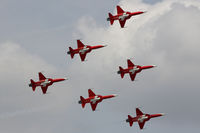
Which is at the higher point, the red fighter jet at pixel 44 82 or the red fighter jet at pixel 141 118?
the red fighter jet at pixel 44 82

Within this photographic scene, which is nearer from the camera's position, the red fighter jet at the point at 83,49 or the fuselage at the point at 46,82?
the fuselage at the point at 46,82

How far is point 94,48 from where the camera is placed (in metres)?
170

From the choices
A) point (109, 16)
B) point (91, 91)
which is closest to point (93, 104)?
point (91, 91)

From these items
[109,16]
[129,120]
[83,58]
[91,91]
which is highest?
[109,16]

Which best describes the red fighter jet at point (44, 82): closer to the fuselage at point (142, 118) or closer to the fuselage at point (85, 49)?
the fuselage at point (85, 49)

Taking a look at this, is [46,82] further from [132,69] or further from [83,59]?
[132,69]

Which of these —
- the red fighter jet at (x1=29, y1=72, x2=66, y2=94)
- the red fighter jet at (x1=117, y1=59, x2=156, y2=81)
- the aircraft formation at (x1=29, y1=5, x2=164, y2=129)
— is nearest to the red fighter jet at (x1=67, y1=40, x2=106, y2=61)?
the aircraft formation at (x1=29, y1=5, x2=164, y2=129)

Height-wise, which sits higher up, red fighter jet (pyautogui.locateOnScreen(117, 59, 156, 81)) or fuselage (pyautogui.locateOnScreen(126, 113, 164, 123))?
red fighter jet (pyautogui.locateOnScreen(117, 59, 156, 81))

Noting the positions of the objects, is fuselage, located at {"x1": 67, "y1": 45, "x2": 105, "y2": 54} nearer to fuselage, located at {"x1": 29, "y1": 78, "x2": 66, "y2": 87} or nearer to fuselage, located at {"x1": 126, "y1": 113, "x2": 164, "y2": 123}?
fuselage, located at {"x1": 29, "y1": 78, "x2": 66, "y2": 87}

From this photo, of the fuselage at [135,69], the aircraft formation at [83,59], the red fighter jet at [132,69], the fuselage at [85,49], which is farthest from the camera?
the red fighter jet at [132,69]

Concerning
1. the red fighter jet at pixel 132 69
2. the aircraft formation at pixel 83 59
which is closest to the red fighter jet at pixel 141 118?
the aircraft formation at pixel 83 59

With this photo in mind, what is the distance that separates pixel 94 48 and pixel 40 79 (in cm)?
2126

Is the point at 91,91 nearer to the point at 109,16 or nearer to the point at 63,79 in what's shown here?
the point at 63,79

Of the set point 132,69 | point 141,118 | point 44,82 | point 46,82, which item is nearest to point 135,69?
point 132,69
